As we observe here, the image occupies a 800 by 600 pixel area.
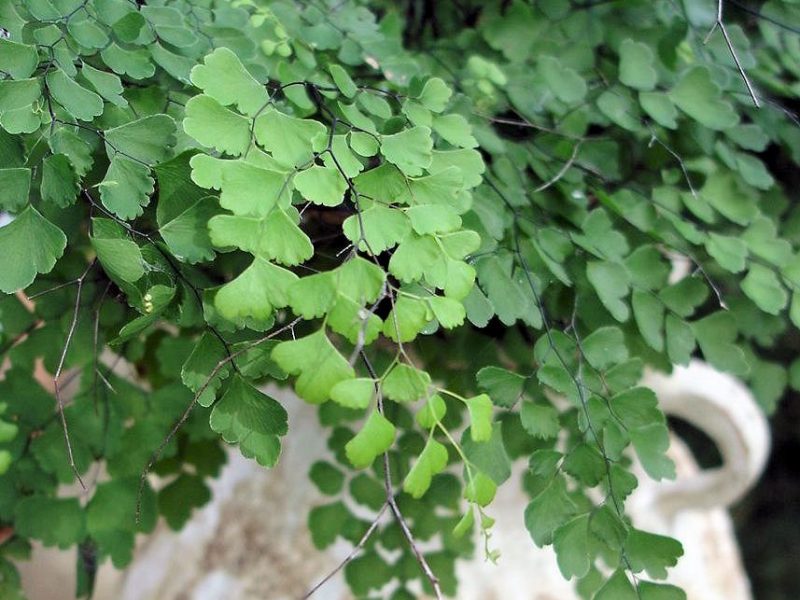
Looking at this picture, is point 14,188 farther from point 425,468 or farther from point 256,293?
point 425,468

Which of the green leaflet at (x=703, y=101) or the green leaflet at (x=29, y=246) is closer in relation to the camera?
the green leaflet at (x=29, y=246)

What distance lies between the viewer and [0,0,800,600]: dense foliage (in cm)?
37

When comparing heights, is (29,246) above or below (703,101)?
below

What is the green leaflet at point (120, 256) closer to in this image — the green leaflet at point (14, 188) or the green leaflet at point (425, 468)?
the green leaflet at point (14, 188)

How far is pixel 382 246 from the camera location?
14.1 inches

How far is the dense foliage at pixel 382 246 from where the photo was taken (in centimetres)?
37

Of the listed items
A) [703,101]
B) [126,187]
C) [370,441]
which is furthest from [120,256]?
[703,101]

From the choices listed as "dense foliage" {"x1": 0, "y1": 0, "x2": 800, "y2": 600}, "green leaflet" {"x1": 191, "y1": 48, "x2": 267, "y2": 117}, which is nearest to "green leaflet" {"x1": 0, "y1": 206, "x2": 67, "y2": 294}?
"dense foliage" {"x1": 0, "y1": 0, "x2": 800, "y2": 600}

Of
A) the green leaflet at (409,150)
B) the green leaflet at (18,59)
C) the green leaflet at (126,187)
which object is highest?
the green leaflet at (409,150)

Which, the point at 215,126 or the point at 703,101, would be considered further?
the point at 703,101

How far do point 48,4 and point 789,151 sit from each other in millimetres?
546

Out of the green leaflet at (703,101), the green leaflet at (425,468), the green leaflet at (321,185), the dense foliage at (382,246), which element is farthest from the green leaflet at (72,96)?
the green leaflet at (703,101)

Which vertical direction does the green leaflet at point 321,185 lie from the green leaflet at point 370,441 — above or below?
above

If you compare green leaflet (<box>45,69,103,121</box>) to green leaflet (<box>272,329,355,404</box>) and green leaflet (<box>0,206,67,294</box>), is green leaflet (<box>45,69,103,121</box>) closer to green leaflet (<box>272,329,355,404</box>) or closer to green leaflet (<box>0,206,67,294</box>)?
green leaflet (<box>0,206,67,294</box>)
